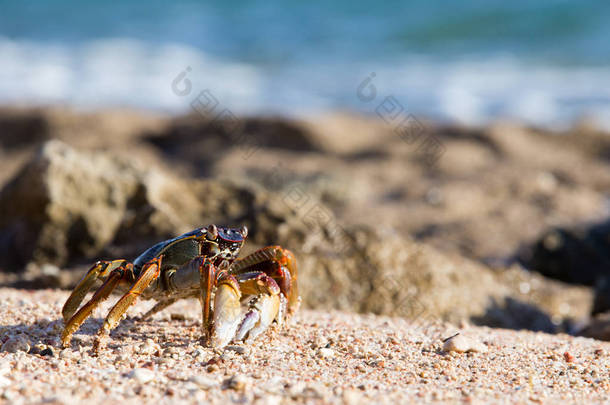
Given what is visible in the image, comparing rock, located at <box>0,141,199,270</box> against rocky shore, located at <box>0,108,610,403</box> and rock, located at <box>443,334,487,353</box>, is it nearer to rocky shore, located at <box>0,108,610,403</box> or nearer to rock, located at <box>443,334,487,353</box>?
rocky shore, located at <box>0,108,610,403</box>

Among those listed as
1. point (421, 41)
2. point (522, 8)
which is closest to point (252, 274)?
point (421, 41)

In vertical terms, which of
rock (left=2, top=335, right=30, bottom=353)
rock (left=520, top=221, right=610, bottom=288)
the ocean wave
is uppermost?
the ocean wave

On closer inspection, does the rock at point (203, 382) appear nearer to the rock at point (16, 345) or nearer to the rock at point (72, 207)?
the rock at point (16, 345)

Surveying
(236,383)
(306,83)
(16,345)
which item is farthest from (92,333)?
(306,83)

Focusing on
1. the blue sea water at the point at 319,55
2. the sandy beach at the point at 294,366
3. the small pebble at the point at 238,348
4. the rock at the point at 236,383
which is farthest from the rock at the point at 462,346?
the blue sea water at the point at 319,55

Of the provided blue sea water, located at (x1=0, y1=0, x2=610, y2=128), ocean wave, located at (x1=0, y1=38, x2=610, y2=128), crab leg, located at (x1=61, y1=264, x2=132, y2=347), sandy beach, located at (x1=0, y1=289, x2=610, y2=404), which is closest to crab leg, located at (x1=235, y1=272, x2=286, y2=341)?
sandy beach, located at (x1=0, y1=289, x2=610, y2=404)

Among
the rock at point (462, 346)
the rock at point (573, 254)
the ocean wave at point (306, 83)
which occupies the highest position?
the ocean wave at point (306, 83)
